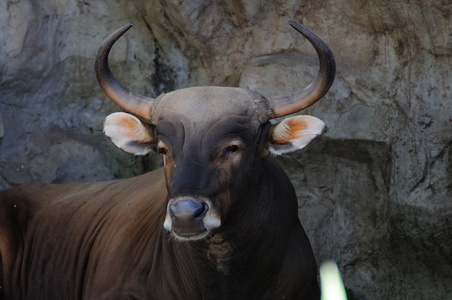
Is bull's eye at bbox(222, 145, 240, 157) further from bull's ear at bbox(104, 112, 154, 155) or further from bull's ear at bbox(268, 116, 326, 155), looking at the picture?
bull's ear at bbox(104, 112, 154, 155)

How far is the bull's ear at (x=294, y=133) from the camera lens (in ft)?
16.7

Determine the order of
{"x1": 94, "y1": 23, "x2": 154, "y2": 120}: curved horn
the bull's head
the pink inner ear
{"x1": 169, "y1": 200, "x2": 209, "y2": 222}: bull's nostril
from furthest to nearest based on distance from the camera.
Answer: {"x1": 94, "y1": 23, "x2": 154, "y2": 120}: curved horn < the pink inner ear < the bull's head < {"x1": 169, "y1": 200, "x2": 209, "y2": 222}: bull's nostril

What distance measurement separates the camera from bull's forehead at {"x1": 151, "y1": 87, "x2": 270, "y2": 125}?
5.02 meters

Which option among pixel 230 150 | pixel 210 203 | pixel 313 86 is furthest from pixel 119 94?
pixel 313 86

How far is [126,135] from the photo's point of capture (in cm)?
546

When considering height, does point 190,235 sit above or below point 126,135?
below

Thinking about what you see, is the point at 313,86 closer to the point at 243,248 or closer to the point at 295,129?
the point at 295,129

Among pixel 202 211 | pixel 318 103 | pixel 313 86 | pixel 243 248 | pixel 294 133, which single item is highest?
pixel 313 86

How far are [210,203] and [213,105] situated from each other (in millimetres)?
760

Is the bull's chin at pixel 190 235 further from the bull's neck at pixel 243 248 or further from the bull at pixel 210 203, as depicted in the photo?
the bull's neck at pixel 243 248

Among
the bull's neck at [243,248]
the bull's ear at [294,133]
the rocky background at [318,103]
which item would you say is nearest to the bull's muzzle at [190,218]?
the bull's neck at [243,248]

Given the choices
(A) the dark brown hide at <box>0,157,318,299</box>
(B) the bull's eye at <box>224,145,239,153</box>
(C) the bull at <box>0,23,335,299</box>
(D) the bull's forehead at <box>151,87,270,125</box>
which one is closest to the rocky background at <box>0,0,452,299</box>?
(A) the dark brown hide at <box>0,157,318,299</box>

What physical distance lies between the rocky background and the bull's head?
194 centimetres

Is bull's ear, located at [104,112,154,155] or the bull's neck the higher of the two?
bull's ear, located at [104,112,154,155]
